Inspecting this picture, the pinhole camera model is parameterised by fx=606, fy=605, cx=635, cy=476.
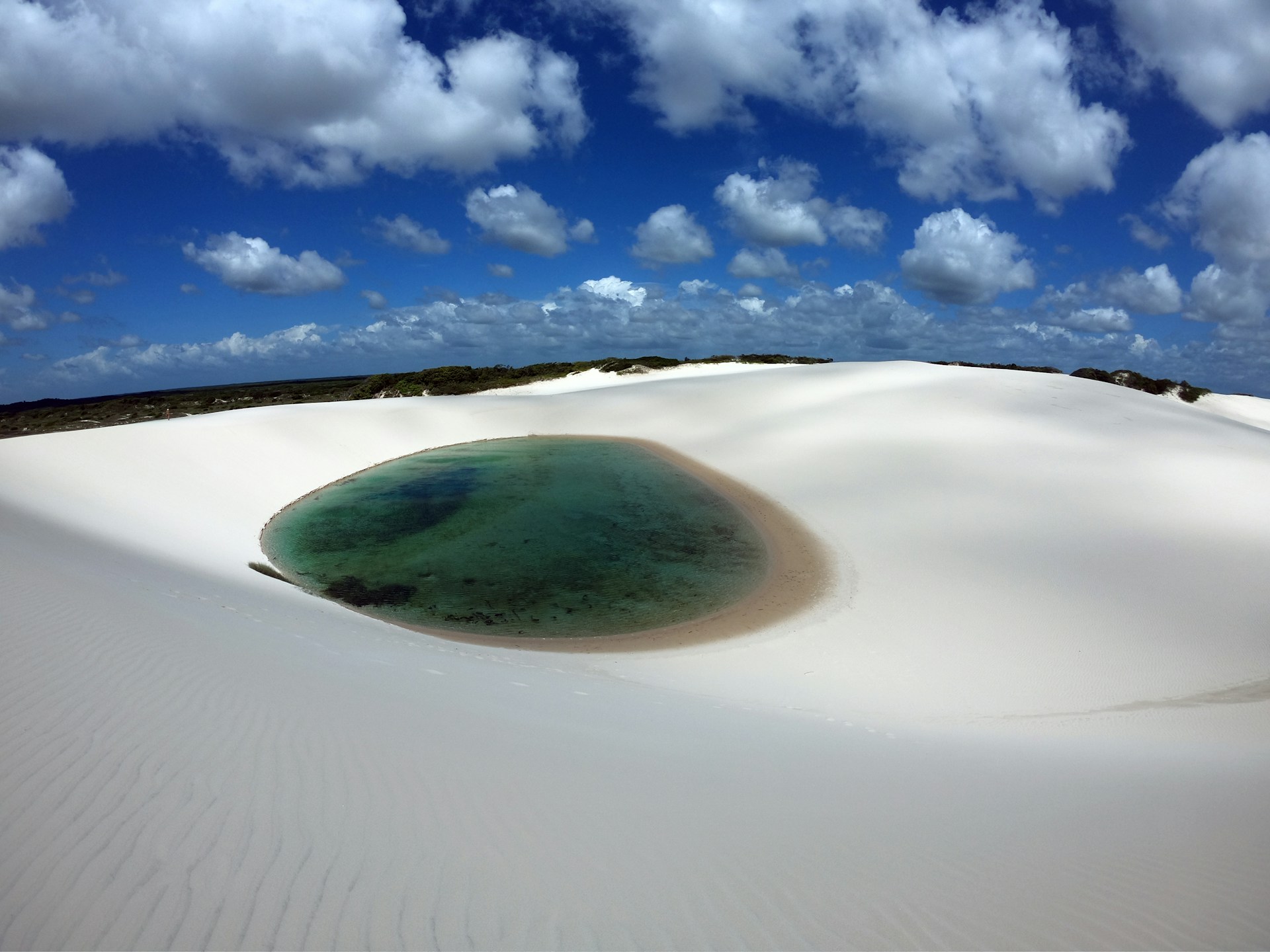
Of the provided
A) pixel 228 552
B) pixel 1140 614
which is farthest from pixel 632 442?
pixel 1140 614

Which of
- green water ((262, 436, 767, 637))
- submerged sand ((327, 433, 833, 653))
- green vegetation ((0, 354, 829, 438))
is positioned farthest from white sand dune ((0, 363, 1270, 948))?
green vegetation ((0, 354, 829, 438))

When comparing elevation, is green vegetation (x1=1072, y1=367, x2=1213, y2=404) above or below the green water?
above

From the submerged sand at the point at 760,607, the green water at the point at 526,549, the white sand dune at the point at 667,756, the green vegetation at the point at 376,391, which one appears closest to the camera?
the white sand dune at the point at 667,756

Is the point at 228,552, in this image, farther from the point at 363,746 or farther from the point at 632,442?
the point at 632,442

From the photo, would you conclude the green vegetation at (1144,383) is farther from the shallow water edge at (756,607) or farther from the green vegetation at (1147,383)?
the shallow water edge at (756,607)

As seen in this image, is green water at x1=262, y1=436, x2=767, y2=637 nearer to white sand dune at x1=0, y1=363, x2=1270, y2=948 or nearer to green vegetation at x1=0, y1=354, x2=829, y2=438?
white sand dune at x1=0, y1=363, x2=1270, y2=948

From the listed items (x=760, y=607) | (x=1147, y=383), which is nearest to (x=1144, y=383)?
(x=1147, y=383)

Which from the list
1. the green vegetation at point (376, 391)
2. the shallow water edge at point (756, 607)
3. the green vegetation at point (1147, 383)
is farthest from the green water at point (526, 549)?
the green vegetation at point (1147, 383)
